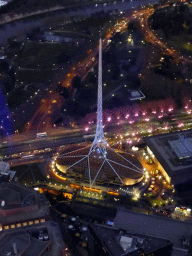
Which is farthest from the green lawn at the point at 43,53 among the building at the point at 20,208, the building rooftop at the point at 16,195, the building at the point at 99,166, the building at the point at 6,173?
the building at the point at 20,208

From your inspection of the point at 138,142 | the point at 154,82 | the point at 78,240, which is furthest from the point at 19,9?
the point at 78,240

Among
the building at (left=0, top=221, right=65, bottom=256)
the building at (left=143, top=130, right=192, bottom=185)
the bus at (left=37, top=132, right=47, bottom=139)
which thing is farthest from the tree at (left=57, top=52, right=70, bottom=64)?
the building at (left=0, top=221, right=65, bottom=256)

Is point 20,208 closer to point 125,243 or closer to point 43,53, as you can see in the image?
point 125,243

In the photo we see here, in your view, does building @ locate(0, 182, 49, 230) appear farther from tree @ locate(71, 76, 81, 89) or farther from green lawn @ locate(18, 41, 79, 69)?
green lawn @ locate(18, 41, 79, 69)

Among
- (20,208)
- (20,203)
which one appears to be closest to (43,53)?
(20,203)

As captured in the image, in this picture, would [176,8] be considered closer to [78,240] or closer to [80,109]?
[80,109]

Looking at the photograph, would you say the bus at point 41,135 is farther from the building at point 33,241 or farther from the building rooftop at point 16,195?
the building at point 33,241
